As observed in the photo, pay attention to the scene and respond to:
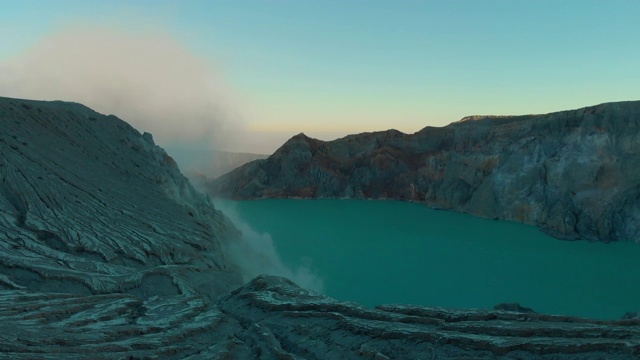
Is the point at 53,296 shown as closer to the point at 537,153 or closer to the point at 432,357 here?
the point at 432,357

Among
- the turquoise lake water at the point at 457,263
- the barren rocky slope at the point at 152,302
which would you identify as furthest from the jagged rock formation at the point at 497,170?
the barren rocky slope at the point at 152,302

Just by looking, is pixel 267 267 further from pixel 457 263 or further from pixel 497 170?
pixel 497 170

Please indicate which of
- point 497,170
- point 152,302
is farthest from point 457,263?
point 497,170

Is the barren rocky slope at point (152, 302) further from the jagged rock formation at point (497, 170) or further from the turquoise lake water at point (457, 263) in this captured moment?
the jagged rock formation at point (497, 170)

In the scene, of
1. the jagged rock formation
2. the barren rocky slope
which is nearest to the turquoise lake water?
the jagged rock formation

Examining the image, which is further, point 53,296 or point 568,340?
point 53,296

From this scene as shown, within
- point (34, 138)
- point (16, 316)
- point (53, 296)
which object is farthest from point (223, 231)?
point (16, 316)
